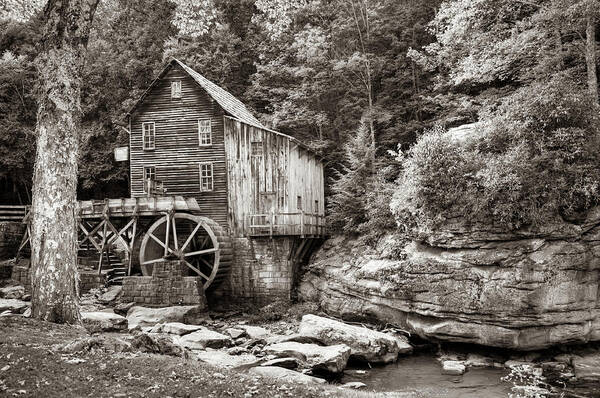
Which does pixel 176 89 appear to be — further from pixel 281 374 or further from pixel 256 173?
pixel 281 374

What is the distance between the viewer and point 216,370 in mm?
7273

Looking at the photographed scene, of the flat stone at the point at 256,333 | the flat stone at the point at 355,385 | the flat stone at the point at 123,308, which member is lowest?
the flat stone at the point at 256,333

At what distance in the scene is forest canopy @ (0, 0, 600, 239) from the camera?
12.4m

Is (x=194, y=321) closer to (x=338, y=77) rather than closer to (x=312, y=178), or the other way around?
(x=312, y=178)

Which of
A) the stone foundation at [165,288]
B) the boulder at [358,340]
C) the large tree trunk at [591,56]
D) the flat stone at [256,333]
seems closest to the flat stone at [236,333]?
the flat stone at [256,333]

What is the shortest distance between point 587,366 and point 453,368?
296 cm

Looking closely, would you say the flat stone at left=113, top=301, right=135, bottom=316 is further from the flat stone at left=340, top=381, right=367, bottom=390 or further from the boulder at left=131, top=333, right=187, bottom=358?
the flat stone at left=340, top=381, right=367, bottom=390

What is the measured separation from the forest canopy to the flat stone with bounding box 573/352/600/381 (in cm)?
344

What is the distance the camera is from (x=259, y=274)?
19.7 metres

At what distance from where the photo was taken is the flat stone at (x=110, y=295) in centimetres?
1831

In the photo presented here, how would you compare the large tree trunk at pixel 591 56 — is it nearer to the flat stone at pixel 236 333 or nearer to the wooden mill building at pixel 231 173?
the wooden mill building at pixel 231 173

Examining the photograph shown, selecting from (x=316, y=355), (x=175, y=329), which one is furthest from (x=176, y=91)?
Answer: (x=316, y=355)

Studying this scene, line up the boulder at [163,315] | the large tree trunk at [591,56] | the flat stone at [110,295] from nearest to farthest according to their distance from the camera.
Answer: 1. the large tree trunk at [591,56]
2. the boulder at [163,315]
3. the flat stone at [110,295]

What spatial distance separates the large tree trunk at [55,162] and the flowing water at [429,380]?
6053mm
